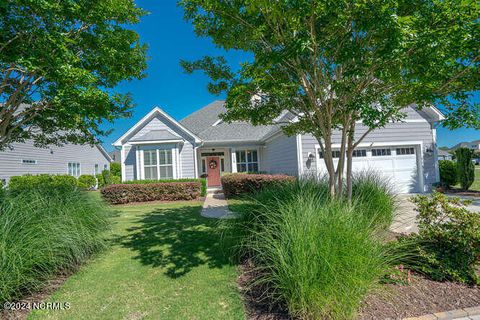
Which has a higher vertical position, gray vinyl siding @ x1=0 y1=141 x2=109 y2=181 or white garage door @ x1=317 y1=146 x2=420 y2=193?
gray vinyl siding @ x1=0 y1=141 x2=109 y2=181

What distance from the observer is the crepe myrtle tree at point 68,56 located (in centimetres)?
460

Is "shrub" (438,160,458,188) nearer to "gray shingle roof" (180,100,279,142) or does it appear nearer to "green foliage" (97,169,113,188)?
"gray shingle roof" (180,100,279,142)

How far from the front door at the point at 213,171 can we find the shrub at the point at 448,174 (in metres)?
13.2

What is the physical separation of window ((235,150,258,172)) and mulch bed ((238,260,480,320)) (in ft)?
45.4

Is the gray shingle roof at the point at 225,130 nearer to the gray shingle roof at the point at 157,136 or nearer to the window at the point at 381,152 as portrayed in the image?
the gray shingle roof at the point at 157,136

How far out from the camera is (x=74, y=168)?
76.7ft

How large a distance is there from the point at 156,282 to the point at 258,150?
45.9 ft

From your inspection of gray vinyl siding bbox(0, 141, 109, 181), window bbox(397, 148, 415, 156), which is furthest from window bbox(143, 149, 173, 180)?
window bbox(397, 148, 415, 156)

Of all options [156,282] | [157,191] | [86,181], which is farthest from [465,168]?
[86,181]

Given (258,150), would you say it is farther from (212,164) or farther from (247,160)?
(212,164)

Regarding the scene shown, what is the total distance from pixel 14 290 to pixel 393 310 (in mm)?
4753

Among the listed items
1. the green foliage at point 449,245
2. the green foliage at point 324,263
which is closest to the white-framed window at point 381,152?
the green foliage at point 449,245

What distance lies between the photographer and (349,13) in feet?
10.6

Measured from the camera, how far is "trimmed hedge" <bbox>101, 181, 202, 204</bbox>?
12.3 metres
